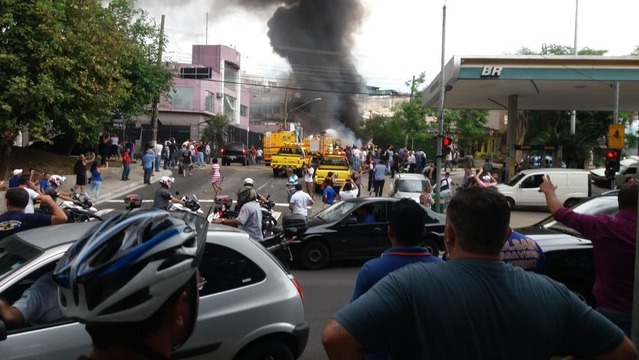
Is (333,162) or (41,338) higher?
(333,162)

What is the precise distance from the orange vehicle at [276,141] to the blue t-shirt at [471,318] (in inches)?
1448

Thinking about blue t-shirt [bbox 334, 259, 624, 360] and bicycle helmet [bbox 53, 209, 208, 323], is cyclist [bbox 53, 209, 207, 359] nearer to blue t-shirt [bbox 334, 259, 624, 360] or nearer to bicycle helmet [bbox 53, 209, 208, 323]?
bicycle helmet [bbox 53, 209, 208, 323]

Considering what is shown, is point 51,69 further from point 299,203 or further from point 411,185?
point 411,185

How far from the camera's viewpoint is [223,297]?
4480 mm

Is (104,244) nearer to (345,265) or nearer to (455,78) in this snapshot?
(345,265)

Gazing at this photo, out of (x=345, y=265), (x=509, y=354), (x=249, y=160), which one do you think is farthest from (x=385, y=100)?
(x=509, y=354)

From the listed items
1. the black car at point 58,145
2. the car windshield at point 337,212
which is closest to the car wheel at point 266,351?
the car windshield at point 337,212

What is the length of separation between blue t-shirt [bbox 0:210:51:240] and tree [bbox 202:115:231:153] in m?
45.8

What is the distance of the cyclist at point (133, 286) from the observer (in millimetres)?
1459

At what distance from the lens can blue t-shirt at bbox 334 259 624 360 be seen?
189 cm

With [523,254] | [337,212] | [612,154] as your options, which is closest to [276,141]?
[612,154]

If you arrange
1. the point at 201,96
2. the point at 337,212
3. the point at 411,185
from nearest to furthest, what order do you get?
the point at 337,212
the point at 411,185
the point at 201,96

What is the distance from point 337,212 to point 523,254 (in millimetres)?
7605

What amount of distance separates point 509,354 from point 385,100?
135 m
